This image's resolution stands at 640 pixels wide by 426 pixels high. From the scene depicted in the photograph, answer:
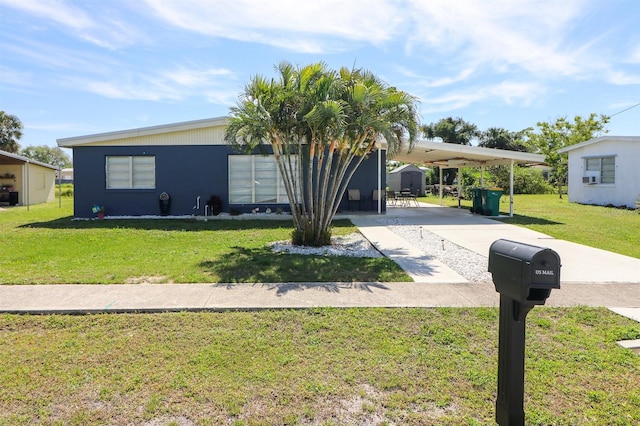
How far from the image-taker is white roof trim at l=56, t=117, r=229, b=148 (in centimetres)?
1368

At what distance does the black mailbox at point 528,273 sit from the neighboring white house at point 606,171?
20.7 meters

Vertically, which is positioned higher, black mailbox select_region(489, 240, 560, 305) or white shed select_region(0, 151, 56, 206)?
white shed select_region(0, 151, 56, 206)

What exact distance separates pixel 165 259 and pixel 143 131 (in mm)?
8418

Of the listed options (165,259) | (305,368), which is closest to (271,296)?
(305,368)

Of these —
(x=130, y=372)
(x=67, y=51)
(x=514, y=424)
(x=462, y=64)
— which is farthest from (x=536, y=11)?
(x=67, y=51)

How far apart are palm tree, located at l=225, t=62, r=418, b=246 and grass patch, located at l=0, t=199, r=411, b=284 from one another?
146cm

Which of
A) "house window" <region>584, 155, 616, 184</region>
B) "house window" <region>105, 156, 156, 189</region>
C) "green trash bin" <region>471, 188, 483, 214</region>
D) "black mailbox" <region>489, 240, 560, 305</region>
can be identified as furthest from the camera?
"house window" <region>584, 155, 616, 184</region>

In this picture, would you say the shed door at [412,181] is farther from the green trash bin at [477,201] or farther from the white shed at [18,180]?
the white shed at [18,180]

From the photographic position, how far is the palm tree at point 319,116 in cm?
766

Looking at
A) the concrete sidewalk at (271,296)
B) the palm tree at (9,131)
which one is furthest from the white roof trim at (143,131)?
the palm tree at (9,131)

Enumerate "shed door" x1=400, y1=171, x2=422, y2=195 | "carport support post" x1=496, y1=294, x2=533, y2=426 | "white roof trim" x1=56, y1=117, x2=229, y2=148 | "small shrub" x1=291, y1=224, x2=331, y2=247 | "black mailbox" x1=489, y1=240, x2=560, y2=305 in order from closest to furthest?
"black mailbox" x1=489, y1=240, x2=560, y2=305, "carport support post" x1=496, y1=294, x2=533, y2=426, "small shrub" x1=291, y1=224, x2=331, y2=247, "white roof trim" x1=56, y1=117, x2=229, y2=148, "shed door" x1=400, y1=171, x2=422, y2=195

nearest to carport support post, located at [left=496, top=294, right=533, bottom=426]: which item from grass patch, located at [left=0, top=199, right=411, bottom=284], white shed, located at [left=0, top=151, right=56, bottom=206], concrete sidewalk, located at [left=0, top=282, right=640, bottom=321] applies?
concrete sidewalk, located at [left=0, top=282, right=640, bottom=321]

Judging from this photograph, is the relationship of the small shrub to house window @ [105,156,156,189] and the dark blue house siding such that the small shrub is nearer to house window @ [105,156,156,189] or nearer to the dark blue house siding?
the dark blue house siding

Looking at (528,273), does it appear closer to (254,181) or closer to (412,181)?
(254,181)
